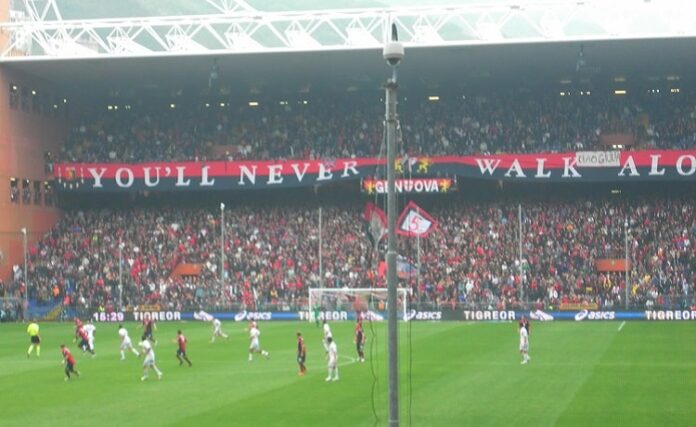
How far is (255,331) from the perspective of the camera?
4425 centimetres

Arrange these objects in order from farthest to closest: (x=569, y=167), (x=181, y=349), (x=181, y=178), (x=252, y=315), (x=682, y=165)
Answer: (x=181, y=178), (x=569, y=167), (x=682, y=165), (x=252, y=315), (x=181, y=349)

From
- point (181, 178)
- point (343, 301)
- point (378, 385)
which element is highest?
point (181, 178)

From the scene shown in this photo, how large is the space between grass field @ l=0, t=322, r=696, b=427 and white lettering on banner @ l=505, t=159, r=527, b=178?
927 inches

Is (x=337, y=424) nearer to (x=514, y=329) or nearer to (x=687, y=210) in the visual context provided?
(x=514, y=329)

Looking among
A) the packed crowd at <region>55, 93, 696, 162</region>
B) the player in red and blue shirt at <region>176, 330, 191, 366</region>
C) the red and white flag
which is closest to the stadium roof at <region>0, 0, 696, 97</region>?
the packed crowd at <region>55, 93, 696, 162</region>

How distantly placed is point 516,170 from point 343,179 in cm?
1145

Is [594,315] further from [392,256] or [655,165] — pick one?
[392,256]

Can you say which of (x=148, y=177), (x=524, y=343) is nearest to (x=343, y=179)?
(x=148, y=177)

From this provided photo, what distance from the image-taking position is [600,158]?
75.9 meters

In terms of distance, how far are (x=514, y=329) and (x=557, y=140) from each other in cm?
2476

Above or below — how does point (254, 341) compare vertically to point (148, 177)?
below

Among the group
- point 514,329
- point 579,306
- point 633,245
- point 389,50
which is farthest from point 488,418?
point 633,245

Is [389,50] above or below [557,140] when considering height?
below

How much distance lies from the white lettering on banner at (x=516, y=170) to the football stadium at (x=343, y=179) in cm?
19
